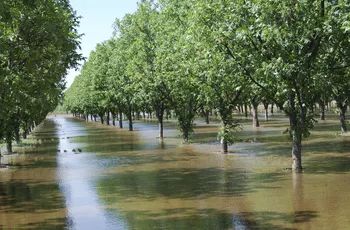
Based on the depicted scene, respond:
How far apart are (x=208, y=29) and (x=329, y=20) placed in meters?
5.58

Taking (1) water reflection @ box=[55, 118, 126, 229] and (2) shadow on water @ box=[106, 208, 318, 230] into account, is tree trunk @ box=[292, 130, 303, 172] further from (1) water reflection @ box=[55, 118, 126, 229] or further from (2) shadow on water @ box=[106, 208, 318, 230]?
(1) water reflection @ box=[55, 118, 126, 229]

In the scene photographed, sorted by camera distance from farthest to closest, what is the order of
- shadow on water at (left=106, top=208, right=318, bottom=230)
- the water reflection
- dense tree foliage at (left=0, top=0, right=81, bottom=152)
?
1. dense tree foliage at (left=0, top=0, right=81, bottom=152)
2. the water reflection
3. shadow on water at (left=106, top=208, right=318, bottom=230)

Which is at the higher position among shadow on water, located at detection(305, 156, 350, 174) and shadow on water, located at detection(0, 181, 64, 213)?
shadow on water, located at detection(305, 156, 350, 174)

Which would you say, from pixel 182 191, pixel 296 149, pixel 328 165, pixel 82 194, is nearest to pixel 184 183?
pixel 182 191

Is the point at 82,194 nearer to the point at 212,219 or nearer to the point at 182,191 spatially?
the point at 182,191

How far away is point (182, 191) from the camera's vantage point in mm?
19219

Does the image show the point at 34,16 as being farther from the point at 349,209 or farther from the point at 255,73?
the point at 349,209

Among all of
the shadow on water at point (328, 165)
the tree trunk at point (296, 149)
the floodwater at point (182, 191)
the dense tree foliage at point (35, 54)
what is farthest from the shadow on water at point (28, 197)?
the shadow on water at point (328, 165)

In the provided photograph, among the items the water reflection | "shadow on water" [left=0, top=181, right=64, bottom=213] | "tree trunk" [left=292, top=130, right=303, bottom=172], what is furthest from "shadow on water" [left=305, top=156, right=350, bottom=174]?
"shadow on water" [left=0, top=181, right=64, bottom=213]

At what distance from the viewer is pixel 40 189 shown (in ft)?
70.6

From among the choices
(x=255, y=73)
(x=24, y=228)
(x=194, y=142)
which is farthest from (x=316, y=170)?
(x=194, y=142)

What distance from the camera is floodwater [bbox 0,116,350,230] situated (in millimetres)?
14375

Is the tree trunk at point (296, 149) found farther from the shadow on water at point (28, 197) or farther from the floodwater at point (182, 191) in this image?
the shadow on water at point (28, 197)

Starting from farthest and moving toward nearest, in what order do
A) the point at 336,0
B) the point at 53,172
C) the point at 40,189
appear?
1. the point at 53,172
2. the point at 40,189
3. the point at 336,0
